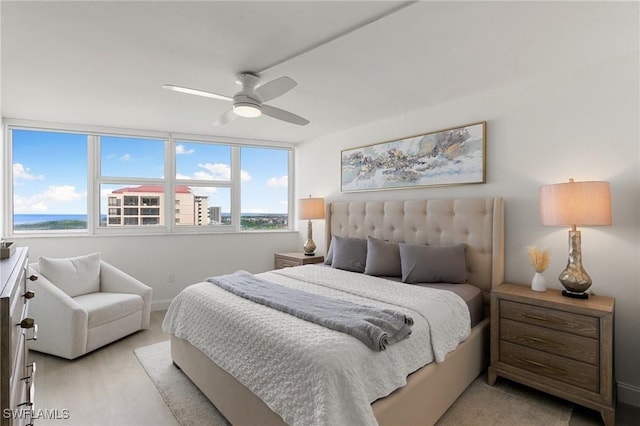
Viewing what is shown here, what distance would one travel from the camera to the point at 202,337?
7.24 feet

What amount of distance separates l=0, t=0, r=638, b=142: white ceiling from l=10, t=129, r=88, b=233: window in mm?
744

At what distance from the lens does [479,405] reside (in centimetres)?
220

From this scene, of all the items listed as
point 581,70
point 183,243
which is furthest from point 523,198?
point 183,243

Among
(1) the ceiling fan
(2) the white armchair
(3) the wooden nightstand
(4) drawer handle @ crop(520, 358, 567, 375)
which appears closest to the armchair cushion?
(2) the white armchair

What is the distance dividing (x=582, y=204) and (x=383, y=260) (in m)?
1.62

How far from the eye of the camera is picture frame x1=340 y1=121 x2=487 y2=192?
306cm

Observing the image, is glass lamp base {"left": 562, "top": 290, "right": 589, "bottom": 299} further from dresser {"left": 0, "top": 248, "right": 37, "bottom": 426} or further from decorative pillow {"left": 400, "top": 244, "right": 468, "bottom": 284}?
dresser {"left": 0, "top": 248, "right": 37, "bottom": 426}

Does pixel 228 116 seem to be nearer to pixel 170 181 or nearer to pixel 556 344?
pixel 170 181

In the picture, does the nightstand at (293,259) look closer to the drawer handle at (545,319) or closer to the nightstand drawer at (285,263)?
the nightstand drawer at (285,263)

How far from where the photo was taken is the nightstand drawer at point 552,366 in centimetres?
204

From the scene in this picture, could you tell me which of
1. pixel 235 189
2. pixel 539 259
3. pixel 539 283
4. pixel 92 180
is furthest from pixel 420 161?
pixel 92 180

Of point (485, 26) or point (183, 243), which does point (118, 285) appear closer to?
point (183, 243)

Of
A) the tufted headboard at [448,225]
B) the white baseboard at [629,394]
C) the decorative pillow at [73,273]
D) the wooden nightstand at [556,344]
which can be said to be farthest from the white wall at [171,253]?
the white baseboard at [629,394]

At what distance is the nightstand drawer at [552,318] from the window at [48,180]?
4.83 meters
